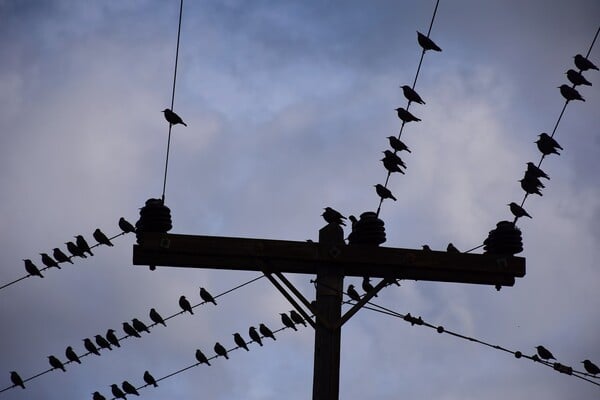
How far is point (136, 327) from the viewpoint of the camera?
75.5 feet

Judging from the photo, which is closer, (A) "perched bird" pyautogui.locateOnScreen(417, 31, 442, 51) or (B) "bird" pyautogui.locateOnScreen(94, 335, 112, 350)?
(A) "perched bird" pyautogui.locateOnScreen(417, 31, 442, 51)

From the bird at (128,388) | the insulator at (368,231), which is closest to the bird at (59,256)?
the bird at (128,388)

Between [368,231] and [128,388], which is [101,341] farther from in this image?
[368,231]

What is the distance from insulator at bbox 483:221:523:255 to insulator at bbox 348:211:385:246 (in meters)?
1.40

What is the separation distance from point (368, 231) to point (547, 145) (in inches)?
120

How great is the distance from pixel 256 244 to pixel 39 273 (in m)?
9.36

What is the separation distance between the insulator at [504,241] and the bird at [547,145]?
147 centimetres

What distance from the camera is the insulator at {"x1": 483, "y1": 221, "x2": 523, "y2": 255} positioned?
48.2 feet

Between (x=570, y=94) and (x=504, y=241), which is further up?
(x=570, y=94)

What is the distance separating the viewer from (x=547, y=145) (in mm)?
15852

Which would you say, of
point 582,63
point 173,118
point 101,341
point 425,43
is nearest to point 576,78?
point 582,63

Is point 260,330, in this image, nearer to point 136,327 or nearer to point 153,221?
point 136,327

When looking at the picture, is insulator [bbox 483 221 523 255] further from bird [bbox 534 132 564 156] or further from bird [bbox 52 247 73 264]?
bird [bbox 52 247 73 264]

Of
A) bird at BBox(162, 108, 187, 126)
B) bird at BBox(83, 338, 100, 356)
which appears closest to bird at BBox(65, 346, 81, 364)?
bird at BBox(83, 338, 100, 356)
